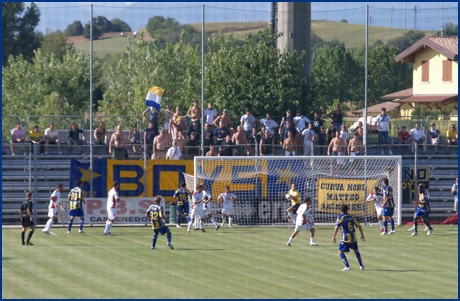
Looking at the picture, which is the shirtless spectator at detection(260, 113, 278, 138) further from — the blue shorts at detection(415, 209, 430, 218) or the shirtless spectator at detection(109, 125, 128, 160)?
the blue shorts at detection(415, 209, 430, 218)

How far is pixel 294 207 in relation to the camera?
3006cm

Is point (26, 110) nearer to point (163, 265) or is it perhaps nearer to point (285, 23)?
point (285, 23)

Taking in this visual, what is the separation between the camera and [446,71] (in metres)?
60.4

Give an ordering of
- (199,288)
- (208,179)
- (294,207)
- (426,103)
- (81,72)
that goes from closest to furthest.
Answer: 1. (199,288)
2. (294,207)
3. (208,179)
4. (426,103)
5. (81,72)

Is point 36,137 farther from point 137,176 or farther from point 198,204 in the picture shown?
point 198,204

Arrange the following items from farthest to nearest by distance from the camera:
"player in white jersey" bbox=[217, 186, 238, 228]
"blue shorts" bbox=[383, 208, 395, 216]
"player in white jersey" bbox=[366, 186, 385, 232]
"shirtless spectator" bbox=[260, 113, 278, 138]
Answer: "shirtless spectator" bbox=[260, 113, 278, 138] → "player in white jersey" bbox=[217, 186, 238, 228] → "player in white jersey" bbox=[366, 186, 385, 232] → "blue shorts" bbox=[383, 208, 395, 216]

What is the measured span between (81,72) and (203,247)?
46483 millimetres

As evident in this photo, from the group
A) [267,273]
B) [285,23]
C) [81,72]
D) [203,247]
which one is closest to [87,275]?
[267,273]

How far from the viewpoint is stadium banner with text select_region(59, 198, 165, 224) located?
31.9 m

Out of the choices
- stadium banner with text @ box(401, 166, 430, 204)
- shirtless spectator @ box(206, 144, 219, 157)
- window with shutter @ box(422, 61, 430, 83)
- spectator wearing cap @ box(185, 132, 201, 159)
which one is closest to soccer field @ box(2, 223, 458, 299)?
stadium banner with text @ box(401, 166, 430, 204)

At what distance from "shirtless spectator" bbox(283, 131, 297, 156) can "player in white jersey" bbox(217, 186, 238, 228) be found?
322 cm

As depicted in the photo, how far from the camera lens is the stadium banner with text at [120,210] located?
105 feet

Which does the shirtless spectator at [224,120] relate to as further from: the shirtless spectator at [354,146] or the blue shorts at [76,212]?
the blue shorts at [76,212]

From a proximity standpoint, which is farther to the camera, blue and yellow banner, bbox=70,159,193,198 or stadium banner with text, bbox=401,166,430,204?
stadium banner with text, bbox=401,166,430,204
